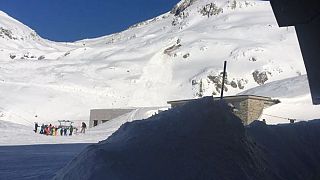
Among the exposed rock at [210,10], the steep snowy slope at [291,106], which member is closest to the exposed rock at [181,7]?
the exposed rock at [210,10]

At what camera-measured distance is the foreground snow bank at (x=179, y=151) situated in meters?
4.56

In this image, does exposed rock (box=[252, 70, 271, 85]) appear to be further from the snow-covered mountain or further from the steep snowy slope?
the steep snowy slope

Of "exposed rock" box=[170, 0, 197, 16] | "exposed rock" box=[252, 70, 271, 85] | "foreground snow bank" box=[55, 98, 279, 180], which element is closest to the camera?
"foreground snow bank" box=[55, 98, 279, 180]

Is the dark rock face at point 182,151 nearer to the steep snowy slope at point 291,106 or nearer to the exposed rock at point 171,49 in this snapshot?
the steep snowy slope at point 291,106

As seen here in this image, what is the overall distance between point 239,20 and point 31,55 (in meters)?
59.0

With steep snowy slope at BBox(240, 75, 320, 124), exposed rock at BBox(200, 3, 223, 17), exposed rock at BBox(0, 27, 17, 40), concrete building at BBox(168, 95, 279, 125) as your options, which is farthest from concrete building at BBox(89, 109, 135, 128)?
→ exposed rock at BBox(0, 27, 17, 40)

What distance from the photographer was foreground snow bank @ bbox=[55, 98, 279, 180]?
4.56 metres

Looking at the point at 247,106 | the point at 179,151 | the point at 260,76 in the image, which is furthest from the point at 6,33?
Answer: the point at 179,151

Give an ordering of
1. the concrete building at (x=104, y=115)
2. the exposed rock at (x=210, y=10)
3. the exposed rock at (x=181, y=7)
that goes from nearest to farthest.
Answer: the concrete building at (x=104, y=115) < the exposed rock at (x=210, y=10) < the exposed rock at (x=181, y=7)

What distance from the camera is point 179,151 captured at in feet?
16.0

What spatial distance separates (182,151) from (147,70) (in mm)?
89149

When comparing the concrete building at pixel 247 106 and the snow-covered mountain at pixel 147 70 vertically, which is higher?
the snow-covered mountain at pixel 147 70

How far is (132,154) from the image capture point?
4.73 m

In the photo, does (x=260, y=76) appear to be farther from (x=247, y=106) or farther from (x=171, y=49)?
(x=247, y=106)
